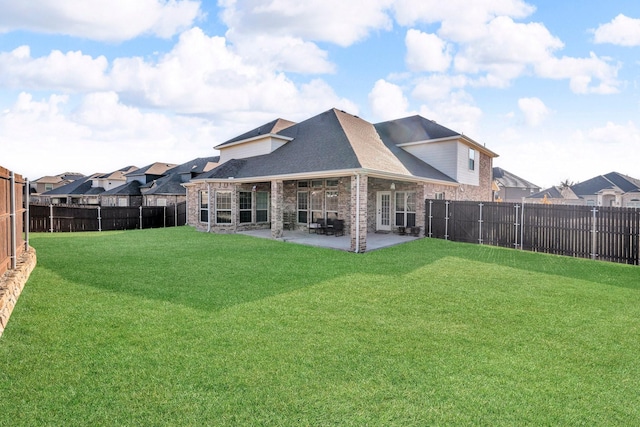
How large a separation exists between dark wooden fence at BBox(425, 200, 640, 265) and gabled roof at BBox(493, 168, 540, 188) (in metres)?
31.1

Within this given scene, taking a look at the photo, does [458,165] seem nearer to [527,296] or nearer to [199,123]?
[527,296]

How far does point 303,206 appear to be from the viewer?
726 inches

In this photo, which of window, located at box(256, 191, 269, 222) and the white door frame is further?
window, located at box(256, 191, 269, 222)

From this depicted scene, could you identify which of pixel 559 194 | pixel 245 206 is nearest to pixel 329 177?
pixel 245 206

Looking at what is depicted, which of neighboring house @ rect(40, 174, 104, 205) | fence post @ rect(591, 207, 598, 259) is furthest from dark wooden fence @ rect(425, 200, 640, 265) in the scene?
neighboring house @ rect(40, 174, 104, 205)

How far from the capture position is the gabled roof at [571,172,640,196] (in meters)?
36.6

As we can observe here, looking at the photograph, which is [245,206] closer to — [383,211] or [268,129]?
[268,129]

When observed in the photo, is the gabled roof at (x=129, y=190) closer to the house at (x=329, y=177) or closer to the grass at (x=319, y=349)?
the house at (x=329, y=177)

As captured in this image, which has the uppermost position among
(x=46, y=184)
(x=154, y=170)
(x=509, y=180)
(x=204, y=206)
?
(x=154, y=170)

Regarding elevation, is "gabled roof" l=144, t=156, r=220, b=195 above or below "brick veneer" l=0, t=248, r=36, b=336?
above

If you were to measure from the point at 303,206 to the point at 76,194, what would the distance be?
125 feet

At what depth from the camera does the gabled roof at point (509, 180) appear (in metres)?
41.8

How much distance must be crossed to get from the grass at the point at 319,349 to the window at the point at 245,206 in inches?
395

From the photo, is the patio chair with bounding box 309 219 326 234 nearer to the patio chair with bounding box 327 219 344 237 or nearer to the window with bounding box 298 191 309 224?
the patio chair with bounding box 327 219 344 237
